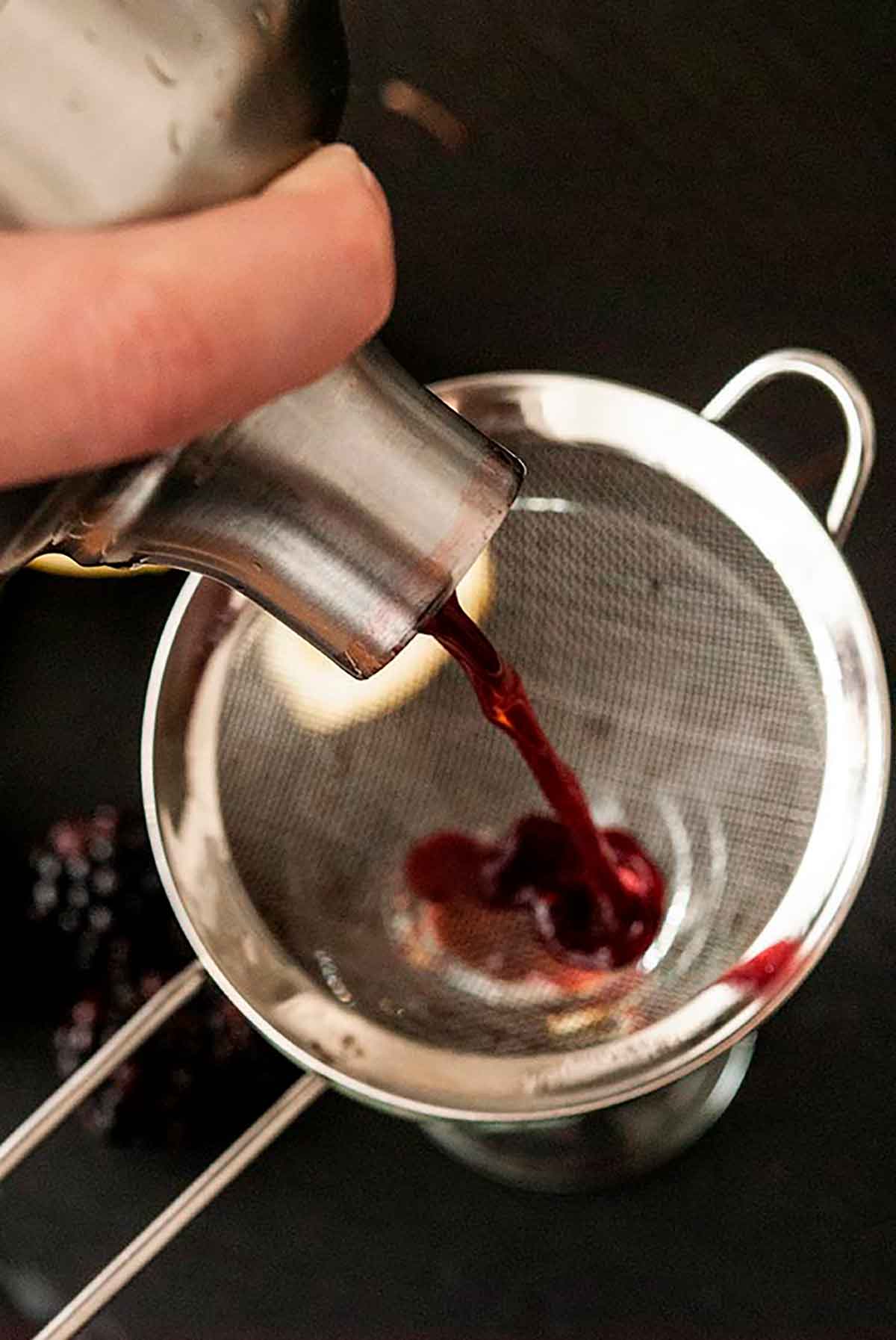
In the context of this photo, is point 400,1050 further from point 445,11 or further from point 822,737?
point 445,11

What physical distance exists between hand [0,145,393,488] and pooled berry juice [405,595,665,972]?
44cm

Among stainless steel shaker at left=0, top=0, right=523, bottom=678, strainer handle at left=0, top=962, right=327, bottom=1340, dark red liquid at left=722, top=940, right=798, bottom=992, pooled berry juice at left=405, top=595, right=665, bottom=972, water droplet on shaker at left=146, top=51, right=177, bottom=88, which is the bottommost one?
strainer handle at left=0, top=962, right=327, bottom=1340

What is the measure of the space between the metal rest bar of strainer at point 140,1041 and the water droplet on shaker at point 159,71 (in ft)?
1.38

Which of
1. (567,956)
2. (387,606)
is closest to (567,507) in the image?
(567,956)

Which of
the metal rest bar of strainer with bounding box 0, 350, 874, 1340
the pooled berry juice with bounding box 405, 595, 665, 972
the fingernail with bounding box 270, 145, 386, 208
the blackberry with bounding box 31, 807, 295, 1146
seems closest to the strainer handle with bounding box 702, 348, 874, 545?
the metal rest bar of strainer with bounding box 0, 350, 874, 1340

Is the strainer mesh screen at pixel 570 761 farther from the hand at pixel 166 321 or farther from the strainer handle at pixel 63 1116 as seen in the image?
the hand at pixel 166 321

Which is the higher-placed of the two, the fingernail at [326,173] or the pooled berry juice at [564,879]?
the fingernail at [326,173]

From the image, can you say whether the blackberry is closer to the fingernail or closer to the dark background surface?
the dark background surface

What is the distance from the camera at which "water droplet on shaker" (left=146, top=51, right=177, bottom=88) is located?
0.34 meters

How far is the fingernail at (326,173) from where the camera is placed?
1.23 ft

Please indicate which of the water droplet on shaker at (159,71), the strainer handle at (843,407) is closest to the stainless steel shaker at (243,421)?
the water droplet on shaker at (159,71)

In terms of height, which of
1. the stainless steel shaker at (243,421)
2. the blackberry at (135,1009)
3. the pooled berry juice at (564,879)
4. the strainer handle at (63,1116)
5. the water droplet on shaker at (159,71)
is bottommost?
the blackberry at (135,1009)

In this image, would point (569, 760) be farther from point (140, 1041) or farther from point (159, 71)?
point (159, 71)

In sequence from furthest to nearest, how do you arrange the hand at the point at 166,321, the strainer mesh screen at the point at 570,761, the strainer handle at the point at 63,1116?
1. the strainer mesh screen at the point at 570,761
2. the strainer handle at the point at 63,1116
3. the hand at the point at 166,321
